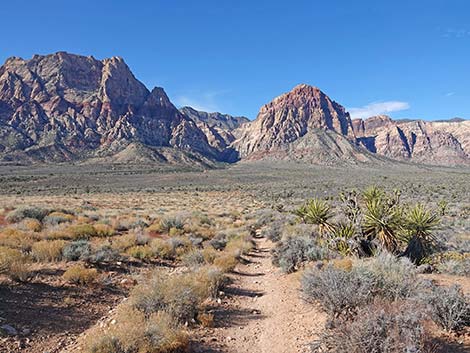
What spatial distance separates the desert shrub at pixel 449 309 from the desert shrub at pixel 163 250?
811cm

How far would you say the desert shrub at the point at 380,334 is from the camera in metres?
4.10

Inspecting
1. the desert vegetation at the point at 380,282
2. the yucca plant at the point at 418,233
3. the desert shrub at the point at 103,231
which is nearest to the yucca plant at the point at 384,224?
the desert vegetation at the point at 380,282

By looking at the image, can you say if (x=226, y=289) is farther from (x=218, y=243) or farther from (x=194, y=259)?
(x=218, y=243)

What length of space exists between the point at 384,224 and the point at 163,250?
7392mm

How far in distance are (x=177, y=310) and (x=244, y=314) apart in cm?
176

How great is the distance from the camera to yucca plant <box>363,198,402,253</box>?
1018 cm

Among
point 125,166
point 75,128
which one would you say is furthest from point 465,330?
point 75,128

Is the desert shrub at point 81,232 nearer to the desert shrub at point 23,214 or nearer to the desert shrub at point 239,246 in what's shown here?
the desert shrub at point 23,214

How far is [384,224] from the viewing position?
1016 cm

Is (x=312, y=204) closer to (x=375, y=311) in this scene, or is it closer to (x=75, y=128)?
(x=375, y=311)

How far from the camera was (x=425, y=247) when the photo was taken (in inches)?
400

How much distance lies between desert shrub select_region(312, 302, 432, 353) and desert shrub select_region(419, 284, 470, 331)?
982 millimetres

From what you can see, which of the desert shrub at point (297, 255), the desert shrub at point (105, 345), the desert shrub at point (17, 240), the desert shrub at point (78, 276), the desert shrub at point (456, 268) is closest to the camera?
the desert shrub at point (105, 345)

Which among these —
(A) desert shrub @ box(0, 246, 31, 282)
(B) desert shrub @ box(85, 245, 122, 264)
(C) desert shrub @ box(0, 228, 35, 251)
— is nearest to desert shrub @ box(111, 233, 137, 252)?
(B) desert shrub @ box(85, 245, 122, 264)
